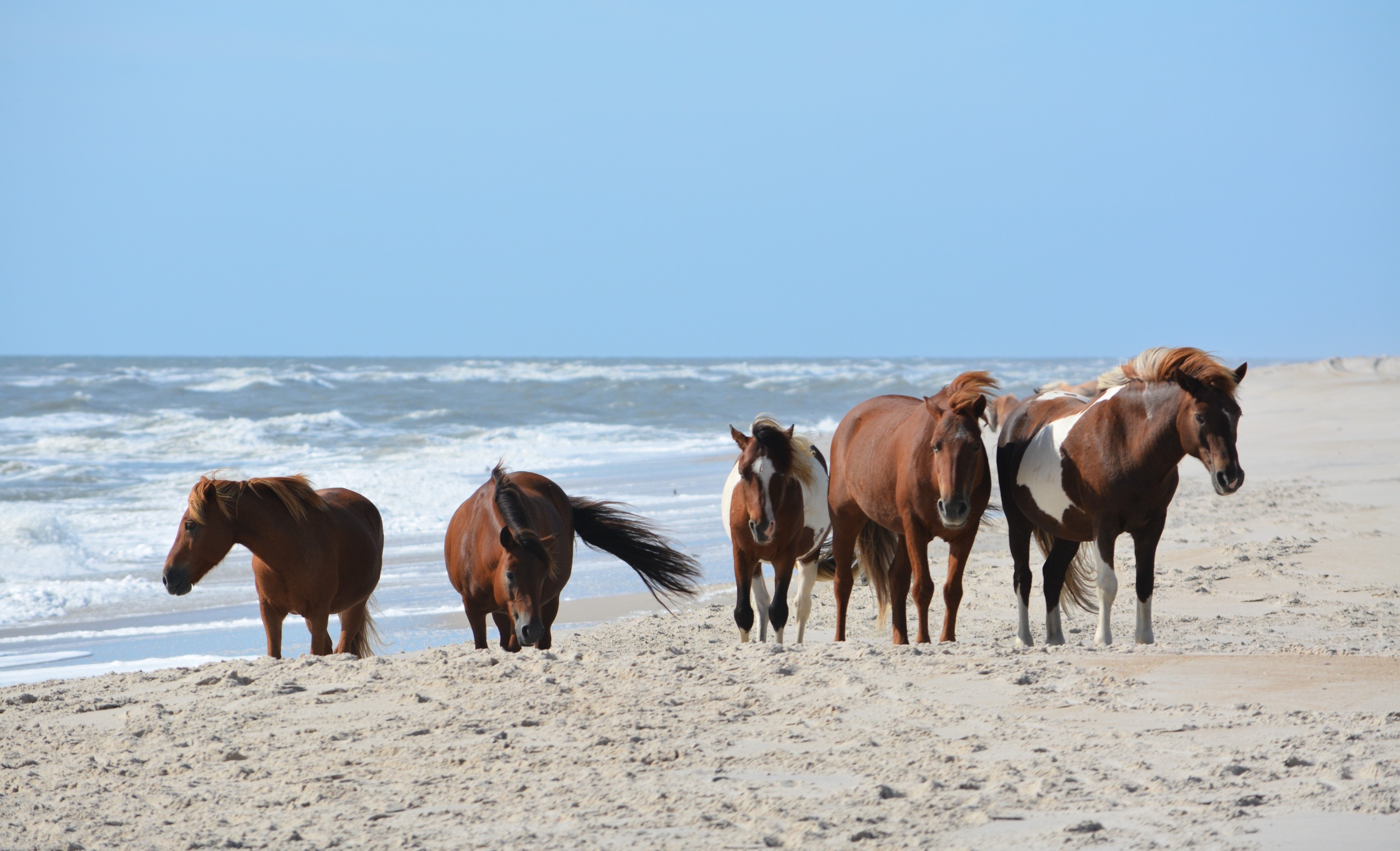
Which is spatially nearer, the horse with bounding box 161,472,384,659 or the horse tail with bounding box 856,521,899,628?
the horse with bounding box 161,472,384,659

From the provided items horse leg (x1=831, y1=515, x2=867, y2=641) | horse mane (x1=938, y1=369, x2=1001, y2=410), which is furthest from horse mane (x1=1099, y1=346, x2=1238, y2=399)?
horse leg (x1=831, y1=515, x2=867, y2=641)

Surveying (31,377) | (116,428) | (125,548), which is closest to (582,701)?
(125,548)

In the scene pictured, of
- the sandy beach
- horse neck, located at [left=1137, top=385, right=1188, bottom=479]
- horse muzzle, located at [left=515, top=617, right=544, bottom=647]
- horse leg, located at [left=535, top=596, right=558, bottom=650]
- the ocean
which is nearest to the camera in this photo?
the sandy beach

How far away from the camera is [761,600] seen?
7.12 metres

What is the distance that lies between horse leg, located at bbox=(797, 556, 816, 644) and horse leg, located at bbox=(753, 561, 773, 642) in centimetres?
19

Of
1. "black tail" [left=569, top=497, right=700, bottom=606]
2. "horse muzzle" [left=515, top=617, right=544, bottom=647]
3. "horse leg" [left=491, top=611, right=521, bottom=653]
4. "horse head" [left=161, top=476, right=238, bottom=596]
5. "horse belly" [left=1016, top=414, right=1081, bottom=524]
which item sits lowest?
"horse leg" [left=491, top=611, right=521, bottom=653]

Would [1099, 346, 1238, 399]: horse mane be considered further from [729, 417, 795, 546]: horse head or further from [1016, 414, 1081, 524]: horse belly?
[729, 417, 795, 546]: horse head

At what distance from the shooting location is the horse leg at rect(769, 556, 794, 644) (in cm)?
659

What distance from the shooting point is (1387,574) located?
7.87 metres

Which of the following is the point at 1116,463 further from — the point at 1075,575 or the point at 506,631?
the point at 506,631

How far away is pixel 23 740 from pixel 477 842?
242 centimetres

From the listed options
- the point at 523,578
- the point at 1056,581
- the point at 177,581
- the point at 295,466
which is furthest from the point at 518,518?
the point at 295,466

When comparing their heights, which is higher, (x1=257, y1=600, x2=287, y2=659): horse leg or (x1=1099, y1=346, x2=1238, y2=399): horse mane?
(x1=1099, y1=346, x2=1238, y2=399): horse mane

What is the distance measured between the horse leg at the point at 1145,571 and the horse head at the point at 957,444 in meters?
0.83
